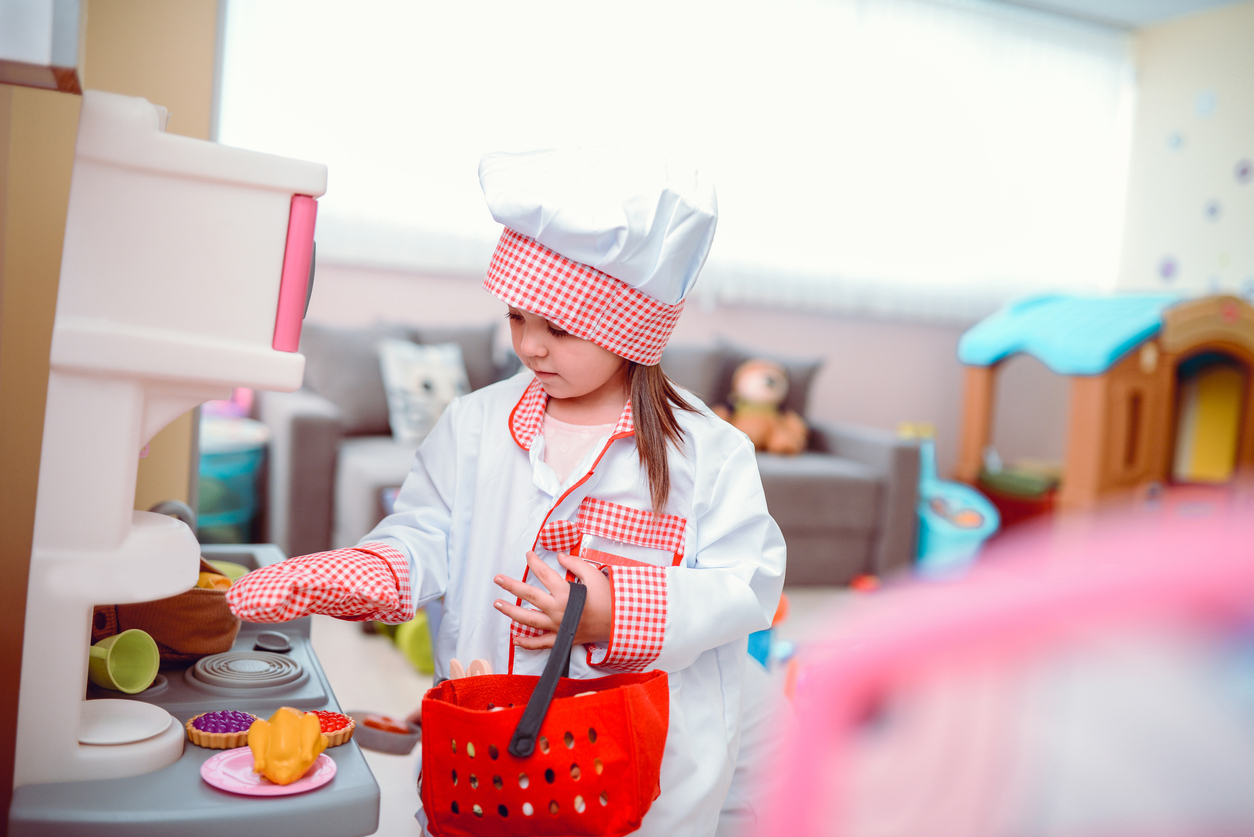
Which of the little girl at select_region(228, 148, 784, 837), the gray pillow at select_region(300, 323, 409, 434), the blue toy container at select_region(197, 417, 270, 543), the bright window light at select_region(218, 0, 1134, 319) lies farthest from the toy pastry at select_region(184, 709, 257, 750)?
the bright window light at select_region(218, 0, 1134, 319)

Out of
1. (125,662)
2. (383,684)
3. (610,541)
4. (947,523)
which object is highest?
(610,541)

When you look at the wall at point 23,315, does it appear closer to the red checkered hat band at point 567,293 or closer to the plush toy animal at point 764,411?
the red checkered hat band at point 567,293

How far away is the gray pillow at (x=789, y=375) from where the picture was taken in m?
4.04

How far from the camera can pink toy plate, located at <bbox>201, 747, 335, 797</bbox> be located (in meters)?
0.71

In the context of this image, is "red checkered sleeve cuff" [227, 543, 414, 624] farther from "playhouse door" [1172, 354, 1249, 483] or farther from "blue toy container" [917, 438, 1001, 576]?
"playhouse door" [1172, 354, 1249, 483]

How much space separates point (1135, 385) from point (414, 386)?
3.09 m

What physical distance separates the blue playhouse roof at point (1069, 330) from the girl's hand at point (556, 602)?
11.7 feet

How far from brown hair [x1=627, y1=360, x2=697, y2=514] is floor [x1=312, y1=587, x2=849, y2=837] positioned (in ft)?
2.22

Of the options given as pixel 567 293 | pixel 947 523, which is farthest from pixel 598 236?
pixel 947 523

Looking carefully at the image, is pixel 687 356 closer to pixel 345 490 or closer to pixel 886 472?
pixel 886 472

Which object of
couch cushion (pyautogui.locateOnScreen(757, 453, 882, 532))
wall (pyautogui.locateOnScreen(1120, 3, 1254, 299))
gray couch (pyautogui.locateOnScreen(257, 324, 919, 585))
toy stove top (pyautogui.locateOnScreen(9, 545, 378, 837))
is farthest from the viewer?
wall (pyautogui.locateOnScreen(1120, 3, 1254, 299))

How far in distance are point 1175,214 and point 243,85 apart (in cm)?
483

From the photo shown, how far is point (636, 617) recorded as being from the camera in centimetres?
93

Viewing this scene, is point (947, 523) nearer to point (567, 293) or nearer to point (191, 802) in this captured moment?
point (567, 293)
